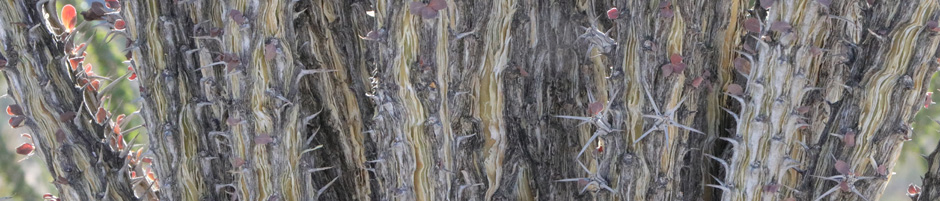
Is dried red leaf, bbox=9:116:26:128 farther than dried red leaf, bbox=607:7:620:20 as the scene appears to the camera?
Yes

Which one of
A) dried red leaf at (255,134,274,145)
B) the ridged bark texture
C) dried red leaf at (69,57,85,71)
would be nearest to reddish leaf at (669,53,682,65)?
the ridged bark texture

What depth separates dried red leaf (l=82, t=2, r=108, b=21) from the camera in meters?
1.83

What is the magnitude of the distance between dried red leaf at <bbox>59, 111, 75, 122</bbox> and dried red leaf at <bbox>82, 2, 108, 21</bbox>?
0.73ft

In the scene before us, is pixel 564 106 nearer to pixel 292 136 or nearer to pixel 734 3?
pixel 734 3

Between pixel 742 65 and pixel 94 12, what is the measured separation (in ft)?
4.86

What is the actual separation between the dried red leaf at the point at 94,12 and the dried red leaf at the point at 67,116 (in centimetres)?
22

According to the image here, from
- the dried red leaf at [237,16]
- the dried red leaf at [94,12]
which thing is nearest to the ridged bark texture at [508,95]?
the dried red leaf at [237,16]

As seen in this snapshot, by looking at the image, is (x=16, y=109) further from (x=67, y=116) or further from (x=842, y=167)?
(x=842, y=167)

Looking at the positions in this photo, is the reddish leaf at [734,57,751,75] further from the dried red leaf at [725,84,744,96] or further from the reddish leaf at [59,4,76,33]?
the reddish leaf at [59,4,76,33]

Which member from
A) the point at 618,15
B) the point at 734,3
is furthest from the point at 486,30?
the point at 734,3

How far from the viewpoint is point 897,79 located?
160 cm

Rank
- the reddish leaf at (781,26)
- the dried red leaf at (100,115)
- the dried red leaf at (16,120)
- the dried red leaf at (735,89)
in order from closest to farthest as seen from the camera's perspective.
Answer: the reddish leaf at (781,26) → the dried red leaf at (735,89) → the dried red leaf at (16,120) → the dried red leaf at (100,115)

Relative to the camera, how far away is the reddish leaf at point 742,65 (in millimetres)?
1680

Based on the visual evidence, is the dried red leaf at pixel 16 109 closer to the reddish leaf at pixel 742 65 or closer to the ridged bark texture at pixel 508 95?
the ridged bark texture at pixel 508 95
